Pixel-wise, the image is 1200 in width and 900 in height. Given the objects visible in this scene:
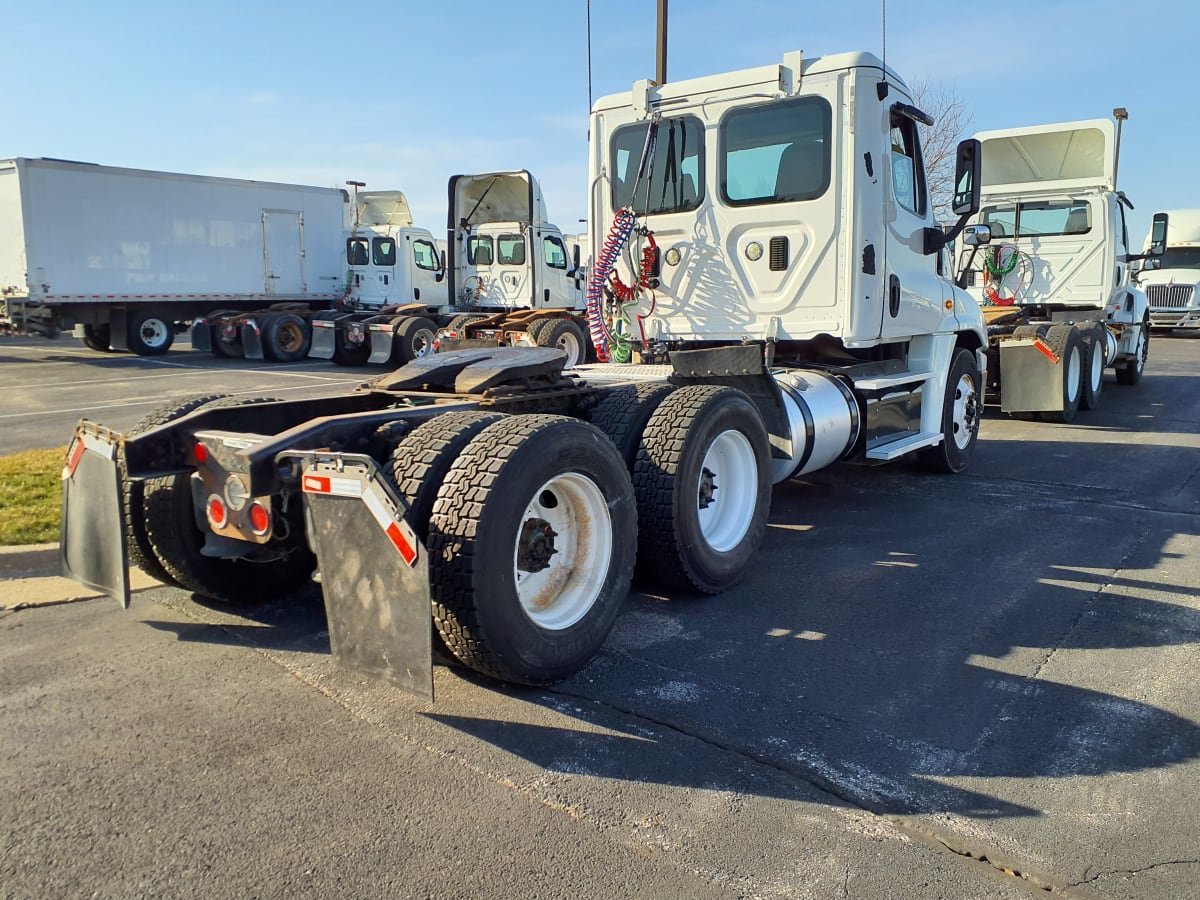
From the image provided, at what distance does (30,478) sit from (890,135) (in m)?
6.83

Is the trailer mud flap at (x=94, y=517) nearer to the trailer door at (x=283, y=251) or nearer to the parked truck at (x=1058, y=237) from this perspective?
the parked truck at (x=1058, y=237)

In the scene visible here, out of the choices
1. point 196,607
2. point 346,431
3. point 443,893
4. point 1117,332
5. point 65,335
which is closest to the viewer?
point 443,893

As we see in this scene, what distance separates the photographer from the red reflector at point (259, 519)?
371 centimetres

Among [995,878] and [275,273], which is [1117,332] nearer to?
[995,878]

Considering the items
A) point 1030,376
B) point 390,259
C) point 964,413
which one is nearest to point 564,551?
point 964,413

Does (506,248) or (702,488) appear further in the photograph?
(506,248)

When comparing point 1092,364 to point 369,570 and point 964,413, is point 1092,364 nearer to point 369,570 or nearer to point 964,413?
point 964,413

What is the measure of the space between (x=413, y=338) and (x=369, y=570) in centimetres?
1715

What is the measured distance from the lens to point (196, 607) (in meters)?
4.78

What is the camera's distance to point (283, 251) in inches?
936

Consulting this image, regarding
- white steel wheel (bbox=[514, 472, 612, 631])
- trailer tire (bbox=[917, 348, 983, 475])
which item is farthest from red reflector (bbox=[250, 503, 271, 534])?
trailer tire (bbox=[917, 348, 983, 475])

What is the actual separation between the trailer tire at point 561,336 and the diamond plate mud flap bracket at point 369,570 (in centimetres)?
1311

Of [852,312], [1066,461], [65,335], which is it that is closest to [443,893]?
[852,312]

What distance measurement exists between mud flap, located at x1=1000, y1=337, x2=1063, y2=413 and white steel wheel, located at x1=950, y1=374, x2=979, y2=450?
2732mm
